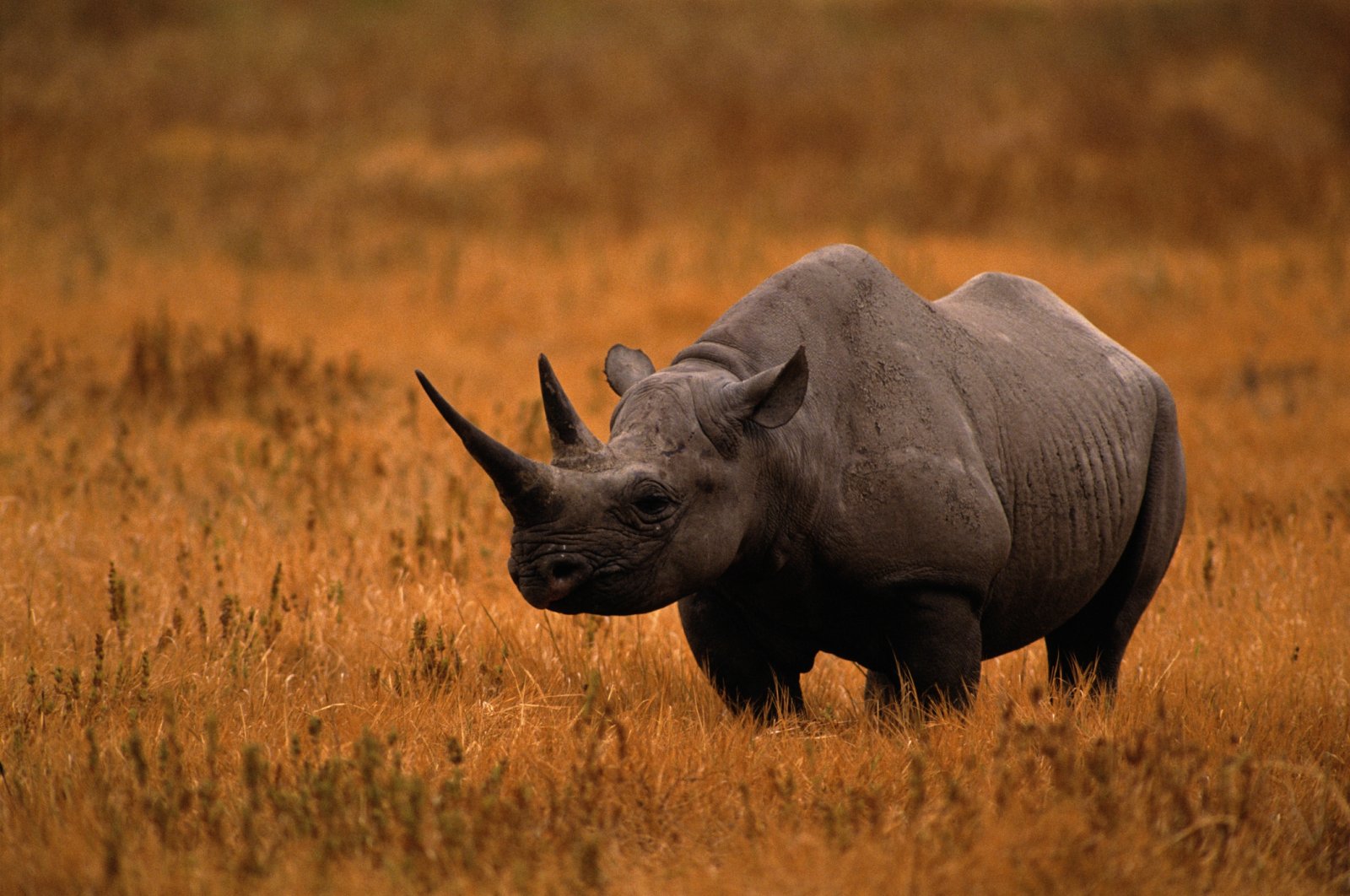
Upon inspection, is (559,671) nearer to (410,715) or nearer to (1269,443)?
(410,715)

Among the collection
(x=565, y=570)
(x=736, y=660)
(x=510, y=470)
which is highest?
(x=510, y=470)

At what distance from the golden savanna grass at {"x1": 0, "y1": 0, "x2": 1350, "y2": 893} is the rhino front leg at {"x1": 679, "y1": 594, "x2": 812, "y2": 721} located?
4.5 inches

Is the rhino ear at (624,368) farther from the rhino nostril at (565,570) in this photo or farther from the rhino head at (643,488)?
the rhino nostril at (565,570)

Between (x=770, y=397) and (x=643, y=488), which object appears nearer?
(x=643, y=488)

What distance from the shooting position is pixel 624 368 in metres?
4.25

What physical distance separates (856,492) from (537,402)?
4.50 meters

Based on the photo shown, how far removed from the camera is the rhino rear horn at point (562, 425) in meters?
3.54

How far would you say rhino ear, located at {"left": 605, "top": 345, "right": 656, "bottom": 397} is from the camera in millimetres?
4203

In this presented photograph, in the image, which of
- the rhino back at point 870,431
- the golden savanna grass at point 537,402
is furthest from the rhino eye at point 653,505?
the golden savanna grass at point 537,402

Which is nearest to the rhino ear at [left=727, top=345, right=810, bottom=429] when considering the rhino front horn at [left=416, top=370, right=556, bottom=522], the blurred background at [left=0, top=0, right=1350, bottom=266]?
the rhino front horn at [left=416, top=370, right=556, bottom=522]

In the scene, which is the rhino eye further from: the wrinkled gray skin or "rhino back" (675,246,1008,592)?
→ "rhino back" (675,246,1008,592)

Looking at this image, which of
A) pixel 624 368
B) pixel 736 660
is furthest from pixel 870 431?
pixel 736 660

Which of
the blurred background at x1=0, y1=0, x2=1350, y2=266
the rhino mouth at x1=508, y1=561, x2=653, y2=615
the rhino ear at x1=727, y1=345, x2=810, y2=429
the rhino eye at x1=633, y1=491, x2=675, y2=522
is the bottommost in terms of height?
the rhino mouth at x1=508, y1=561, x2=653, y2=615

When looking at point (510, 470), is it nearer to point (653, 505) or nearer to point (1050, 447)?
point (653, 505)
